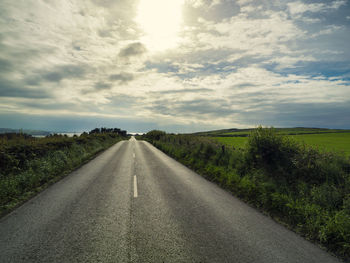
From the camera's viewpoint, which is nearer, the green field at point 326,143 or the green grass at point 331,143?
the green grass at point 331,143

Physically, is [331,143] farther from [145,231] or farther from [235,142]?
[145,231]

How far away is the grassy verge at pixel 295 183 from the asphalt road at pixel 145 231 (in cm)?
60

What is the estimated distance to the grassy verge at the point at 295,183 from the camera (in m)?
4.53

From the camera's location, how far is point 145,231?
4.41 m

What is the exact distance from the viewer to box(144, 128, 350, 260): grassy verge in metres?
4.53

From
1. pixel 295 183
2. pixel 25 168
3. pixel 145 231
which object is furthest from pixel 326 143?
pixel 25 168

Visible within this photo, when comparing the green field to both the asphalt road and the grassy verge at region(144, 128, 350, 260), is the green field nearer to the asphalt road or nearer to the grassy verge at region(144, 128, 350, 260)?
the grassy verge at region(144, 128, 350, 260)

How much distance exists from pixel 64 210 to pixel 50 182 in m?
4.06

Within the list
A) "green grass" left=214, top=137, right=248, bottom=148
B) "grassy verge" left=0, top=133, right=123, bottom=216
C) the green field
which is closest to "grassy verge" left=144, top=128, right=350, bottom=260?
"green grass" left=214, top=137, right=248, bottom=148

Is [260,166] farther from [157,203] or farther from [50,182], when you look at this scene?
[50,182]

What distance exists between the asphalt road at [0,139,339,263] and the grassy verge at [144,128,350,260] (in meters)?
0.60

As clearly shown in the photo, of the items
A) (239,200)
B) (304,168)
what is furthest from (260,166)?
(239,200)

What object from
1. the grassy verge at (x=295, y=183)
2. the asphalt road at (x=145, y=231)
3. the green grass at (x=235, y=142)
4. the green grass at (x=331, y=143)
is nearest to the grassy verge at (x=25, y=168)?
the asphalt road at (x=145, y=231)

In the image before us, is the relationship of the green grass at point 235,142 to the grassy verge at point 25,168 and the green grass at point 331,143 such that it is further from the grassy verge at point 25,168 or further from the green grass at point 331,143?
the grassy verge at point 25,168
